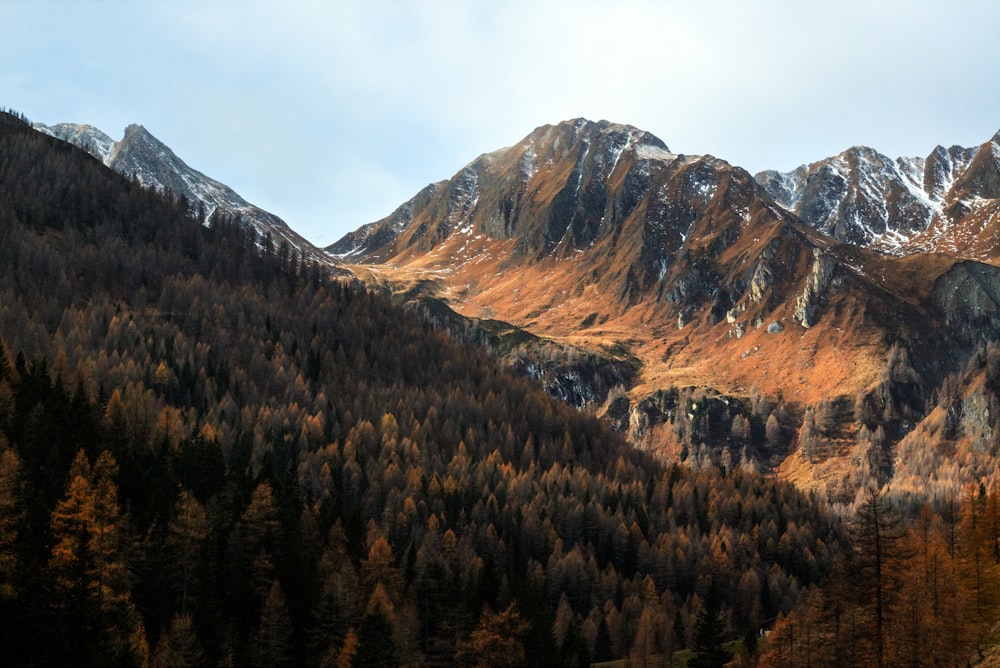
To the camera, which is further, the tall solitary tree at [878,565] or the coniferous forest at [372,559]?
the coniferous forest at [372,559]

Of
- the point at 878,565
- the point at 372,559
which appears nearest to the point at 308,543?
the point at 372,559

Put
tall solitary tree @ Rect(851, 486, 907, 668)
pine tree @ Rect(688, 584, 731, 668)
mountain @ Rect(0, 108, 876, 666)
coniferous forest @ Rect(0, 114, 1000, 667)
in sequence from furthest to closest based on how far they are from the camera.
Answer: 1. pine tree @ Rect(688, 584, 731, 668)
2. mountain @ Rect(0, 108, 876, 666)
3. coniferous forest @ Rect(0, 114, 1000, 667)
4. tall solitary tree @ Rect(851, 486, 907, 668)

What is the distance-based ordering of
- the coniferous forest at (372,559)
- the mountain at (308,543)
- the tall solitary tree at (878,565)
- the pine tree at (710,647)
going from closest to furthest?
the tall solitary tree at (878,565), the coniferous forest at (372,559), the mountain at (308,543), the pine tree at (710,647)

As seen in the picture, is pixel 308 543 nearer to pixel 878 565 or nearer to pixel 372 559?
pixel 372 559

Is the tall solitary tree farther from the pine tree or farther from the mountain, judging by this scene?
the pine tree

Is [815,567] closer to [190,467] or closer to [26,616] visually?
[190,467]

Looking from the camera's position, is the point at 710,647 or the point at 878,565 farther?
the point at 710,647

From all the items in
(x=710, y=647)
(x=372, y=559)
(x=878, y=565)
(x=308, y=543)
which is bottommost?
(x=372, y=559)

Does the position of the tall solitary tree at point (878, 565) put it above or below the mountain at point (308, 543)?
above

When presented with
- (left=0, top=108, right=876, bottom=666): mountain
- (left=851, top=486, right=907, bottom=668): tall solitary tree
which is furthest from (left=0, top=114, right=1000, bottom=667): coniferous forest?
(left=0, top=108, right=876, bottom=666): mountain

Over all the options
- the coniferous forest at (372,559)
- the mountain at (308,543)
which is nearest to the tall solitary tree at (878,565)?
the coniferous forest at (372,559)

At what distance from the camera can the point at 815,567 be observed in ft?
573

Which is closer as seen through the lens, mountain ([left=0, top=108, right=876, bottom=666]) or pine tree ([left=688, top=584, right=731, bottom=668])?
mountain ([left=0, top=108, right=876, bottom=666])

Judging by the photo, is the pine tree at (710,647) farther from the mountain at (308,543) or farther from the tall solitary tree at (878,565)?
the tall solitary tree at (878,565)
